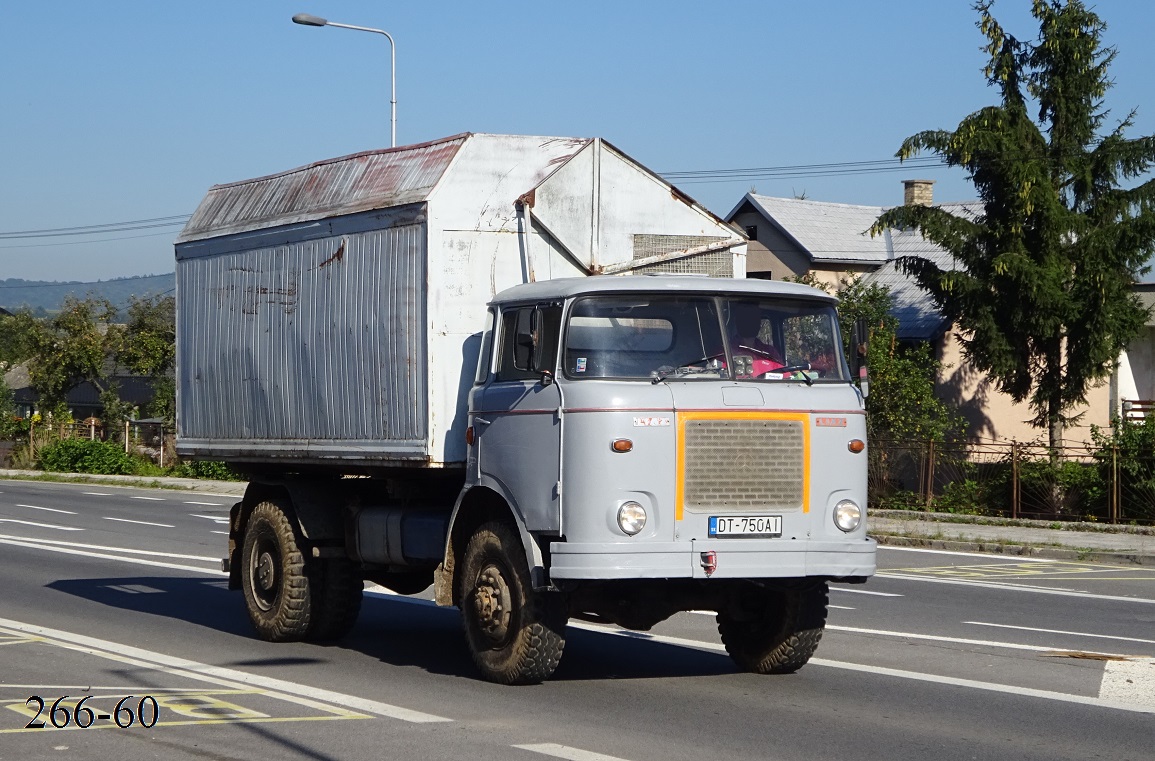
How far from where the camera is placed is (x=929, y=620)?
13.4 metres

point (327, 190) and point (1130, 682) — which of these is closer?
point (1130, 682)

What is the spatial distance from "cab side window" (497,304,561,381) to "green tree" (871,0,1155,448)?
2022cm

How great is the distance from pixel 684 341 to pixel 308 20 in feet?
63.7

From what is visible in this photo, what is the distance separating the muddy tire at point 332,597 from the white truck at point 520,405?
2cm

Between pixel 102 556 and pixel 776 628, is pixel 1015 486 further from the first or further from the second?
pixel 776 628

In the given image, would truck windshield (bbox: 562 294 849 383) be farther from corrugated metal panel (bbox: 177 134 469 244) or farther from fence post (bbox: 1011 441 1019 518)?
fence post (bbox: 1011 441 1019 518)

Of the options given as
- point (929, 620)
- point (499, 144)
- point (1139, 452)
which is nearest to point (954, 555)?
point (1139, 452)

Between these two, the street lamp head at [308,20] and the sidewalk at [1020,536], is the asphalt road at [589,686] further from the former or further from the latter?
the street lamp head at [308,20]

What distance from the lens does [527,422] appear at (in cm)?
920

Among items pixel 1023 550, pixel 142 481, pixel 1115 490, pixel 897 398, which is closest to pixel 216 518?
pixel 897 398

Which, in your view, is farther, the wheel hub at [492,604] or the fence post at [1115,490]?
the fence post at [1115,490]

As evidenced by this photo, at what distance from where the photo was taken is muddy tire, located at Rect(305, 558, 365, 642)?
11.6 metres

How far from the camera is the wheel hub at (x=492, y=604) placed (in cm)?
928

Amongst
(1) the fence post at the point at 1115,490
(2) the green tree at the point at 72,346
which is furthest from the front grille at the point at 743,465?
(2) the green tree at the point at 72,346
